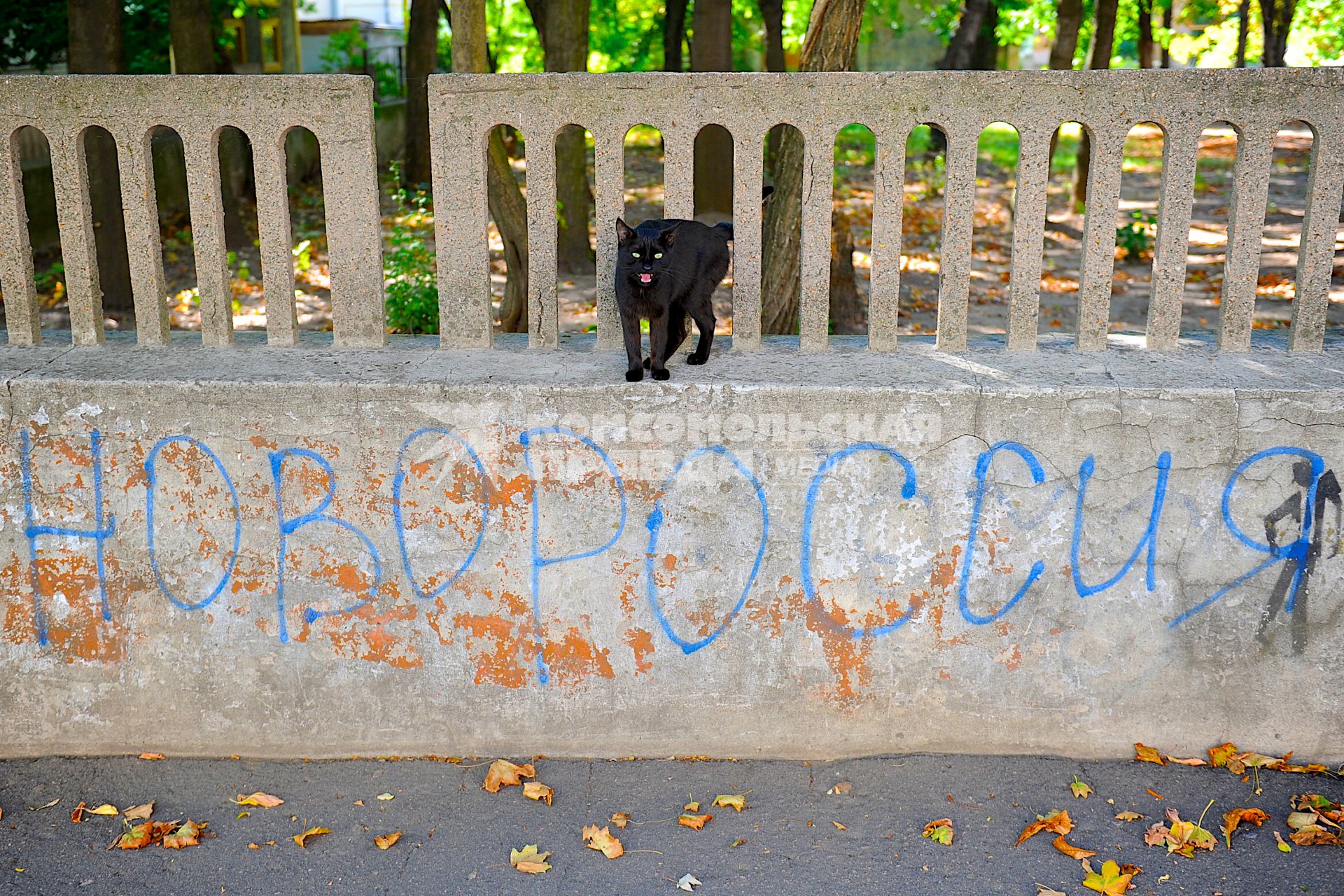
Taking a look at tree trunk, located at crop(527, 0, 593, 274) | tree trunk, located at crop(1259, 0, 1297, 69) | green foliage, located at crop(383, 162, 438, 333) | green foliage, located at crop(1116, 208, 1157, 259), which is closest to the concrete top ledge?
green foliage, located at crop(383, 162, 438, 333)

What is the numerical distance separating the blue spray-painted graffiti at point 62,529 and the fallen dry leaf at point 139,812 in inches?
28.0

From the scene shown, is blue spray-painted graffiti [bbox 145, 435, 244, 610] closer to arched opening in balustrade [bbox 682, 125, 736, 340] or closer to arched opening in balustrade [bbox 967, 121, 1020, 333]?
arched opening in balustrade [bbox 967, 121, 1020, 333]

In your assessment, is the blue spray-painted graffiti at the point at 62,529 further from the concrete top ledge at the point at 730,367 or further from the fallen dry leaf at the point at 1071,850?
the fallen dry leaf at the point at 1071,850

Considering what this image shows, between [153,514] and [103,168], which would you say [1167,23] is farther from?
[153,514]

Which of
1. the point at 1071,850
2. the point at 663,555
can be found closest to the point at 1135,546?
the point at 1071,850

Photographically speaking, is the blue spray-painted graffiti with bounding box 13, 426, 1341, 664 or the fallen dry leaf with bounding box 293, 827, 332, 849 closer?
the fallen dry leaf with bounding box 293, 827, 332, 849

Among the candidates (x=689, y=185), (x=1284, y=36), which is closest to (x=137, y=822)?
(x=689, y=185)

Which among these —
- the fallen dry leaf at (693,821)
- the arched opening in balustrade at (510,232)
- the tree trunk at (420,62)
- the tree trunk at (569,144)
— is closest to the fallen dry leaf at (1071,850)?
the fallen dry leaf at (693,821)

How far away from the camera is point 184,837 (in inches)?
160

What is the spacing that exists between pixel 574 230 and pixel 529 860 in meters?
7.87

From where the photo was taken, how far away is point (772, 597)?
4.41 metres

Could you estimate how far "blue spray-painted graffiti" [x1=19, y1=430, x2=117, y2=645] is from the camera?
432 cm

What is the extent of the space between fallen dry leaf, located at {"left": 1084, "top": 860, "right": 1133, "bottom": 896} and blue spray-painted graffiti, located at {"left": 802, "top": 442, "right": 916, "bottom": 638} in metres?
1.07

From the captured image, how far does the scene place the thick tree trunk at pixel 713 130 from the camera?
42.3 ft
